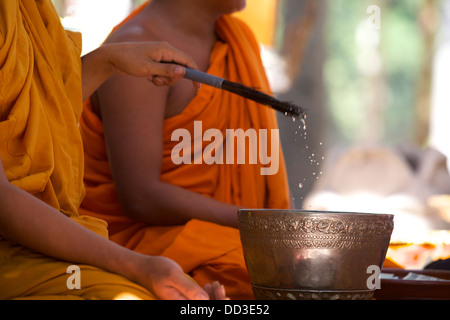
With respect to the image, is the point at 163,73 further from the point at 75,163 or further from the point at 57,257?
the point at 57,257

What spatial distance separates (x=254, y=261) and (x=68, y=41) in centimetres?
83

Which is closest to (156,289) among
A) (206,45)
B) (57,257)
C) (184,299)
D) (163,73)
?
(184,299)

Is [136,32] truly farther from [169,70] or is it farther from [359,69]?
[359,69]

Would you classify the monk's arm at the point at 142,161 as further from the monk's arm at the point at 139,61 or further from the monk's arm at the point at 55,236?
the monk's arm at the point at 55,236

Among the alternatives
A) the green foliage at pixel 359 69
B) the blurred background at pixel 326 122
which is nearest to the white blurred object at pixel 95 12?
the blurred background at pixel 326 122

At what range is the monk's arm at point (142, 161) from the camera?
2.45 meters

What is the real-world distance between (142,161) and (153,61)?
1.77 feet

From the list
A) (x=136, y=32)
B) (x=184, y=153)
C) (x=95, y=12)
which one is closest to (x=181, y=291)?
(x=184, y=153)

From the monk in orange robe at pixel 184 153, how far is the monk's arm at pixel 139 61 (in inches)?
16.2

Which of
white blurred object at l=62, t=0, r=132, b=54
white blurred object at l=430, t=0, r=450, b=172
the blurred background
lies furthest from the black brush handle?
white blurred object at l=430, t=0, r=450, b=172

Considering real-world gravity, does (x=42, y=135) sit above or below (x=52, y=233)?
above

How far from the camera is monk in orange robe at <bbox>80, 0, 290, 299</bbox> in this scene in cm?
233

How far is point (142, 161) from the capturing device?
96.5 inches
